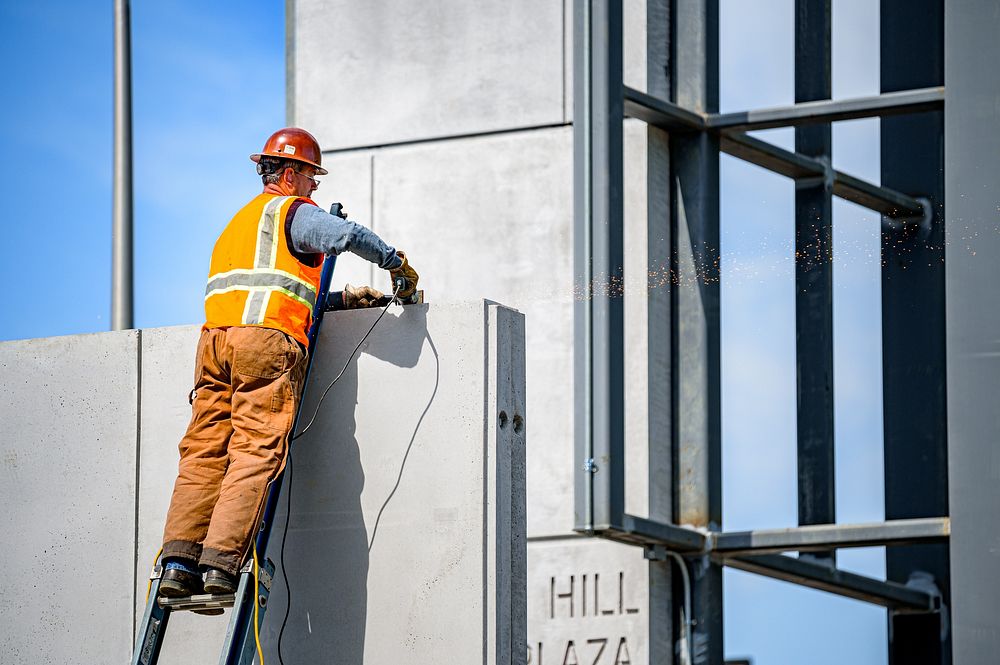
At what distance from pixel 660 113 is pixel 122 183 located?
17.9 ft

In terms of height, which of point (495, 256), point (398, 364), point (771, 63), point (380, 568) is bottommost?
point (380, 568)

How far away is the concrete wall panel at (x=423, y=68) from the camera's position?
1338 cm

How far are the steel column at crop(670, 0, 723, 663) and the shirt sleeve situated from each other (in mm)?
4207

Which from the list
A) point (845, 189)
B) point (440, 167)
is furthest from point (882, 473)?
point (440, 167)

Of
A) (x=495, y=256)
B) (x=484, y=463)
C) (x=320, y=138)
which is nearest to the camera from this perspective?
(x=484, y=463)

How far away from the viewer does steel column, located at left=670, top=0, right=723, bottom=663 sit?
38.3 feet

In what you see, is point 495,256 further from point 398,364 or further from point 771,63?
point 398,364

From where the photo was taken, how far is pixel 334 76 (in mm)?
14234

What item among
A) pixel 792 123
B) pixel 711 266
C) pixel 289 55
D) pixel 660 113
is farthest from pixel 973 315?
pixel 289 55

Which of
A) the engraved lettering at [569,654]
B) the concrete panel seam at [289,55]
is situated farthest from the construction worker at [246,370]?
the concrete panel seam at [289,55]

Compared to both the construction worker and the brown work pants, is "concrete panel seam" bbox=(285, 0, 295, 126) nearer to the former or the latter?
the construction worker

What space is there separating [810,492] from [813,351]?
36.6 inches

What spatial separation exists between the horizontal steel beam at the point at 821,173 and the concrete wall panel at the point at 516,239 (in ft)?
5.25

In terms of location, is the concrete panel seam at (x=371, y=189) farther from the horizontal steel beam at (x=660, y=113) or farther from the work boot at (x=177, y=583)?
the work boot at (x=177, y=583)
